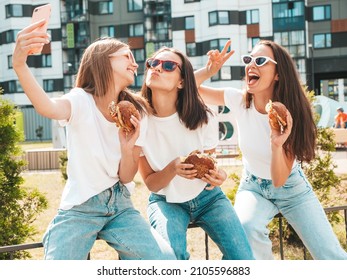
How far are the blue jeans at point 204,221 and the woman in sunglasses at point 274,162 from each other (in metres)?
0.16

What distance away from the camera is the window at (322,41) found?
111ft

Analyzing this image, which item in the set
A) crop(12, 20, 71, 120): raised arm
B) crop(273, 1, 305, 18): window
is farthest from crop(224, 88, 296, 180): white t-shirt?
crop(273, 1, 305, 18): window

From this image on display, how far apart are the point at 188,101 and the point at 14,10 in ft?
124

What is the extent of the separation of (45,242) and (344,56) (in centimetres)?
3317

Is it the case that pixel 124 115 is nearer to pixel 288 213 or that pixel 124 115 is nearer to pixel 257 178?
pixel 257 178

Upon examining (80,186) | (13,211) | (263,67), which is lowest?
(13,211)

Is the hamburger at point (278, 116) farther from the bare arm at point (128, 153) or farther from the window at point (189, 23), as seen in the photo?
the window at point (189, 23)

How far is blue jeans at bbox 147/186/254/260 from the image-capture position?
291 cm

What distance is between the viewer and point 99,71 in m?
2.93

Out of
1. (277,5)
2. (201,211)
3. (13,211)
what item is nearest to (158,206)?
(201,211)

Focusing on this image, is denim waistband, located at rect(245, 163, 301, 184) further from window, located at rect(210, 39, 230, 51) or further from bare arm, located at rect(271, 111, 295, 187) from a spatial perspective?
window, located at rect(210, 39, 230, 51)

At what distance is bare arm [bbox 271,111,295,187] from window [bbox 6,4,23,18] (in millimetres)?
38022
